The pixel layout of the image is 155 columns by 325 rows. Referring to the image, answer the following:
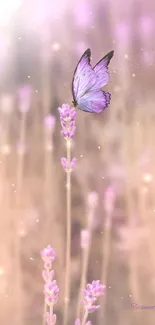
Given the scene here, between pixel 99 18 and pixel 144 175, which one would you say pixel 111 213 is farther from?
pixel 99 18

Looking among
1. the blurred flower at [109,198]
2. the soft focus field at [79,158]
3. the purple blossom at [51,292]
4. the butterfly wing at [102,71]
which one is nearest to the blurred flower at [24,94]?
the soft focus field at [79,158]

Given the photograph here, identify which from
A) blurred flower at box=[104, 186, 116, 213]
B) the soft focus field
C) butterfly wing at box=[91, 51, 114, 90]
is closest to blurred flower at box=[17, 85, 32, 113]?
the soft focus field

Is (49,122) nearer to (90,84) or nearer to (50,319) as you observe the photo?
(90,84)

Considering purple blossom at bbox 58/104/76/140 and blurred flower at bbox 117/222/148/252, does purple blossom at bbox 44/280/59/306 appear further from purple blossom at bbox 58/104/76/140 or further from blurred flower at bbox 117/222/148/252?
purple blossom at bbox 58/104/76/140

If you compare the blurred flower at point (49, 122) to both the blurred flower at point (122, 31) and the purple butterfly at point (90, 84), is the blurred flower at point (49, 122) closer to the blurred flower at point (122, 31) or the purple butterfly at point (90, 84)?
the purple butterfly at point (90, 84)

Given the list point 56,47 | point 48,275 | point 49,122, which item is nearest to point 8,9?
point 56,47

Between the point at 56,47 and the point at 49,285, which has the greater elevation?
the point at 56,47
